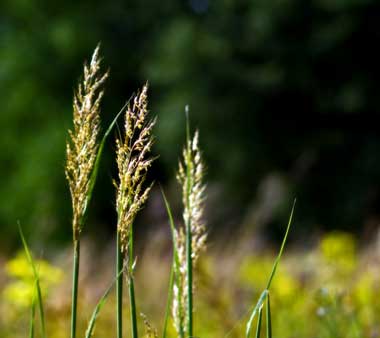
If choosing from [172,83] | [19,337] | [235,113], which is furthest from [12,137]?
[19,337]

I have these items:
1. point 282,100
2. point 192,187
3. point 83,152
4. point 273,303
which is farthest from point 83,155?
point 282,100

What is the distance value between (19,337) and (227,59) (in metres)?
9.37

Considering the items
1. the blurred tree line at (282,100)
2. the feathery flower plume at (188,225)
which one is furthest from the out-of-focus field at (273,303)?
the blurred tree line at (282,100)

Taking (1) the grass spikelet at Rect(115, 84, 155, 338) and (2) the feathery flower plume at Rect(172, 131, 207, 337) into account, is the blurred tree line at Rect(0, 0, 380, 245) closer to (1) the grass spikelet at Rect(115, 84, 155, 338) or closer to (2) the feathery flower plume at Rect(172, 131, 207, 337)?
(2) the feathery flower plume at Rect(172, 131, 207, 337)

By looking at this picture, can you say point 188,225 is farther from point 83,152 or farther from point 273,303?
point 273,303

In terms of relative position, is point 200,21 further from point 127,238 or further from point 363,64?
point 127,238

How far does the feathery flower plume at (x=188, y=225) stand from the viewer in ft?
4.09

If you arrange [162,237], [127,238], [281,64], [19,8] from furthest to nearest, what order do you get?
[19,8] < [281,64] < [162,237] < [127,238]

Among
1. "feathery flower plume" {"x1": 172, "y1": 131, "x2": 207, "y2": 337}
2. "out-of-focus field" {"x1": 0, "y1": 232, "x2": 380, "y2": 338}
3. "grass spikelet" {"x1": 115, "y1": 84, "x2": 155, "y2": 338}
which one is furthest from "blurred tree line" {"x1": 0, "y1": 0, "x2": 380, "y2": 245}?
"grass spikelet" {"x1": 115, "y1": 84, "x2": 155, "y2": 338}

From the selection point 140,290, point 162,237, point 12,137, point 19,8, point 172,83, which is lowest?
point 140,290

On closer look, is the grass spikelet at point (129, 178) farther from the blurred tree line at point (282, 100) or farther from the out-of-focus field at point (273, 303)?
the blurred tree line at point (282, 100)

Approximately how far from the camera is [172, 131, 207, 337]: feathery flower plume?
49.1 inches

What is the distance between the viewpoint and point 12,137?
17.9 meters

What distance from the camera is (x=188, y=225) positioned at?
1261 millimetres
